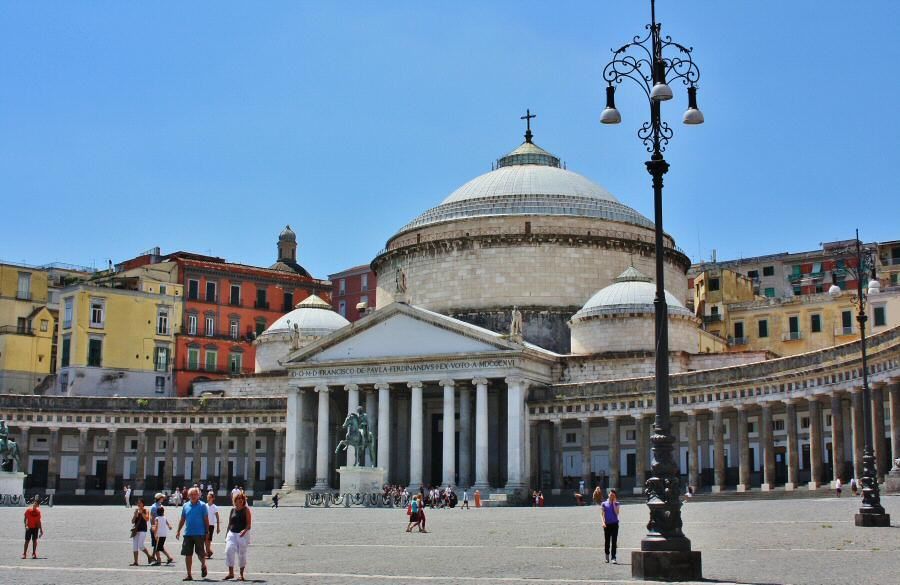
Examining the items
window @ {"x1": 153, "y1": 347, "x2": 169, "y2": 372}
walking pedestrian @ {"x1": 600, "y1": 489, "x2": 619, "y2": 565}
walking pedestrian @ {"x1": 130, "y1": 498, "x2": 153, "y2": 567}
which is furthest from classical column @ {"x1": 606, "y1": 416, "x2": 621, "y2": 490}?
walking pedestrian @ {"x1": 130, "y1": 498, "x2": 153, "y2": 567}

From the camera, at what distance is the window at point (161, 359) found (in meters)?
91.4

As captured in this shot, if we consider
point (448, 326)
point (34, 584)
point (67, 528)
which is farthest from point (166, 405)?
point (34, 584)

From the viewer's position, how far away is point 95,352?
87750 mm

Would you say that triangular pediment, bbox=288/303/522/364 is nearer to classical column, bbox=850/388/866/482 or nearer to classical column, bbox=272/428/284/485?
classical column, bbox=272/428/284/485

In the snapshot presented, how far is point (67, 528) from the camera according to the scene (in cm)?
4016

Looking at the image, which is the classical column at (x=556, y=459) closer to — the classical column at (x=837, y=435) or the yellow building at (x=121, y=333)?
the classical column at (x=837, y=435)

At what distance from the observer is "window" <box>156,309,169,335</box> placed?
301ft

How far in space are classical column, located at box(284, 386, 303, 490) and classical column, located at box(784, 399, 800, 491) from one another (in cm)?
2930

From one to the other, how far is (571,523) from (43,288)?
63110mm

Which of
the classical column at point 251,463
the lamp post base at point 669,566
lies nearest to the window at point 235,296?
the classical column at point 251,463

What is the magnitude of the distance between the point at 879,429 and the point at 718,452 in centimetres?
1266

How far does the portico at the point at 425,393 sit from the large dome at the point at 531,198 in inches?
501

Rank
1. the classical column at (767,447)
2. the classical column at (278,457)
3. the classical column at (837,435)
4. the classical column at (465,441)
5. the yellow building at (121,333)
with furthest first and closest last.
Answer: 1. the yellow building at (121,333)
2. the classical column at (278,457)
3. the classical column at (465,441)
4. the classical column at (767,447)
5. the classical column at (837,435)

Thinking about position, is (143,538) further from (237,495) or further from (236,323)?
(236,323)
